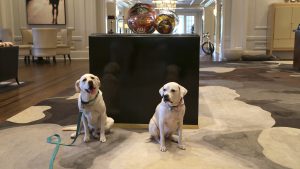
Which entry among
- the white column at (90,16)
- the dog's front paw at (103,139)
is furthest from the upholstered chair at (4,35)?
the dog's front paw at (103,139)

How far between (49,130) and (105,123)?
0.52 metres

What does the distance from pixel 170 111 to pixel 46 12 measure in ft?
30.3

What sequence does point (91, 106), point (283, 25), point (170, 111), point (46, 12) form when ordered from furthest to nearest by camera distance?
point (46, 12)
point (283, 25)
point (91, 106)
point (170, 111)

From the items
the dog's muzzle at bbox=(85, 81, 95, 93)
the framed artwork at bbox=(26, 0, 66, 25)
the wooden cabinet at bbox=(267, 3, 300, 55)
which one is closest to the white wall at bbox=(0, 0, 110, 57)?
the framed artwork at bbox=(26, 0, 66, 25)

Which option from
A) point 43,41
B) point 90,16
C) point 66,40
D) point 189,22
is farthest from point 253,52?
point 189,22

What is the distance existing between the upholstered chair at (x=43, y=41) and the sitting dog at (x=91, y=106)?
684cm

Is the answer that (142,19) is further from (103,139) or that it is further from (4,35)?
(4,35)

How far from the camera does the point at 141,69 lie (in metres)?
2.78

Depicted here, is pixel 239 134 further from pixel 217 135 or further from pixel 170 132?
pixel 170 132

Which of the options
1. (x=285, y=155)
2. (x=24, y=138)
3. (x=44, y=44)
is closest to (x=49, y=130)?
(x=24, y=138)

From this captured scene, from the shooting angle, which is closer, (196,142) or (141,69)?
(196,142)

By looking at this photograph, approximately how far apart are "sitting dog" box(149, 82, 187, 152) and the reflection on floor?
0.11 metres

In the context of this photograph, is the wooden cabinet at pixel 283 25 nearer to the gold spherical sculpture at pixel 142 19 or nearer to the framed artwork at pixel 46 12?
the framed artwork at pixel 46 12

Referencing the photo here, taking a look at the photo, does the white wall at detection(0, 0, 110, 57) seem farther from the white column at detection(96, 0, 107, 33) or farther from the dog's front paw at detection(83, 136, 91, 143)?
the dog's front paw at detection(83, 136, 91, 143)
